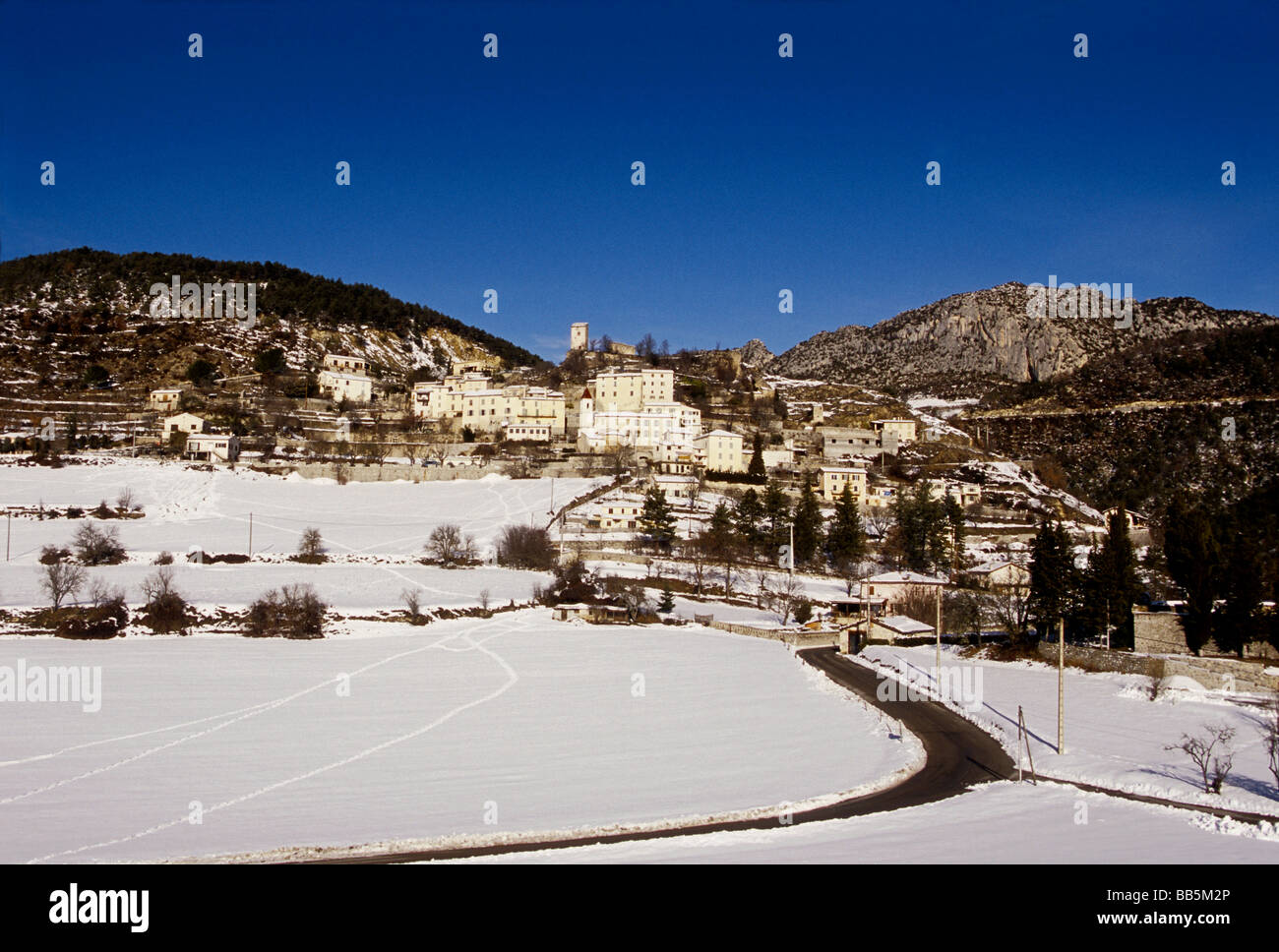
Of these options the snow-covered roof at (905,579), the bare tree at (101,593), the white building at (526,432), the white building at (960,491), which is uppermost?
the white building at (526,432)

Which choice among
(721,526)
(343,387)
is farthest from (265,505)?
(343,387)

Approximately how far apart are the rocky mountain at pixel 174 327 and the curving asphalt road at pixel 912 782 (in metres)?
90.8

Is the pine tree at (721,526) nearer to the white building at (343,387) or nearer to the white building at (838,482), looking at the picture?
the white building at (838,482)

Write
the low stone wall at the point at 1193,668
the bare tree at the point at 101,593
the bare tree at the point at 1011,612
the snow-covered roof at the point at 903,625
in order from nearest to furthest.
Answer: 1. the low stone wall at the point at 1193,668
2. the bare tree at the point at 1011,612
3. the bare tree at the point at 101,593
4. the snow-covered roof at the point at 903,625

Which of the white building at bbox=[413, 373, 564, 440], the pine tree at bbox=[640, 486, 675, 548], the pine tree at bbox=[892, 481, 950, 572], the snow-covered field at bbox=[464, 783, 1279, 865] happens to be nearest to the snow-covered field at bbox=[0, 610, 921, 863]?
the snow-covered field at bbox=[464, 783, 1279, 865]

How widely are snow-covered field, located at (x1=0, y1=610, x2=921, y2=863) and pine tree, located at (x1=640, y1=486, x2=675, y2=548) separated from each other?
59.4ft

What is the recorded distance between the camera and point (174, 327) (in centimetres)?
11350

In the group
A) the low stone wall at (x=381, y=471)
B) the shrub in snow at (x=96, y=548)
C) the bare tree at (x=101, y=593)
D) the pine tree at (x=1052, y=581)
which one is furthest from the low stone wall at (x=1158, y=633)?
the low stone wall at (x=381, y=471)

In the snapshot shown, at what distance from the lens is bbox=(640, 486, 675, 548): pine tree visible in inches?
2060

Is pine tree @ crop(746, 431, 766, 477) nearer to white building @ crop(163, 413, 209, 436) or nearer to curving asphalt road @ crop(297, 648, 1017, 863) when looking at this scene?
curving asphalt road @ crop(297, 648, 1017, 863)

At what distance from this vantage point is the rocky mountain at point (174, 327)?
9850cm

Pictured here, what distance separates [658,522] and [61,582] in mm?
29681

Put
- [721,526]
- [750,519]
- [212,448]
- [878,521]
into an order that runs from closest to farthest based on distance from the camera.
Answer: [721,526]
[750,519]
[878,521]
[212,448]

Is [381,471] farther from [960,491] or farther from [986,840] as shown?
[986,840]
